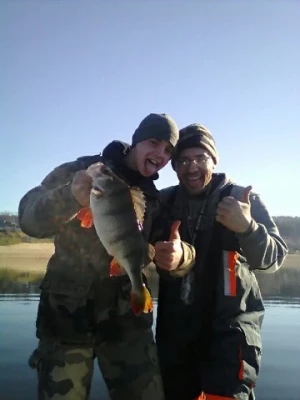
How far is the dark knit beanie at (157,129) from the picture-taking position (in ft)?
16.5

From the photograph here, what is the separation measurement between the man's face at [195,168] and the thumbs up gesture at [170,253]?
3.57ft

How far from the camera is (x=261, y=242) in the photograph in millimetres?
4715

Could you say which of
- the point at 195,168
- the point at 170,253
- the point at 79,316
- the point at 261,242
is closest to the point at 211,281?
the point at 261,242

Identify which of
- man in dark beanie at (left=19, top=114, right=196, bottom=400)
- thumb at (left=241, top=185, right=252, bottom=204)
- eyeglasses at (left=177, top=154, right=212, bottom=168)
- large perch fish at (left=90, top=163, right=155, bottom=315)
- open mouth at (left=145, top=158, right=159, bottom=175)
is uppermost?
eyeglasses at (left=177, top=154, right=212, bottom=168)

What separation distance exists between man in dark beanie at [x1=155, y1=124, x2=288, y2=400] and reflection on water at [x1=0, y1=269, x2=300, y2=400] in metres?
1.87

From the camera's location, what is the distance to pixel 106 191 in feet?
12.5

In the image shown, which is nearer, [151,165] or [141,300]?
[141,300]

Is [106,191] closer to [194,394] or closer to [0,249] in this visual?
[194,394]

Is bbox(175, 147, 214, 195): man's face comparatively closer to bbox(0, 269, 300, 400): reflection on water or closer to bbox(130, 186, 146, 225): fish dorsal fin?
bbox(130, 186, 146, 225): fish dorsal fin

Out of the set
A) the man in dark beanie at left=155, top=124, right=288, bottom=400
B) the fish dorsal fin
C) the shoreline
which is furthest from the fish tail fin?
the shoreline

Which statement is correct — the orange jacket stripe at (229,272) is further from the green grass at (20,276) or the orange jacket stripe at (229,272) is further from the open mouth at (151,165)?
the green grass at (20,276)

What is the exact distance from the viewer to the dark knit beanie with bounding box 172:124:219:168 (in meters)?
5.46

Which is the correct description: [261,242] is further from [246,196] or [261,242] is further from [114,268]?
[114,268]

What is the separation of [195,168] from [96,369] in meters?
3.77
